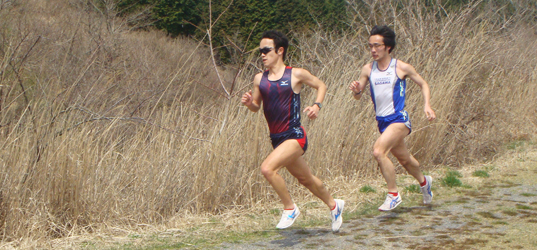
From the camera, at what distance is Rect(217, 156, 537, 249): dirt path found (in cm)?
452

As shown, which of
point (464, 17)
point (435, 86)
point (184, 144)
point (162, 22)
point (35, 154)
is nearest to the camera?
point (35, 154)

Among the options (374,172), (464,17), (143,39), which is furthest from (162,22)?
(374,172)

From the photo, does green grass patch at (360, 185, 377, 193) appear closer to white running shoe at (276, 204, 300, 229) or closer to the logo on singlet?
the logo on singlet

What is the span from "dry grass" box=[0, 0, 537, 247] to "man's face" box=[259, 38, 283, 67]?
3.85 feet

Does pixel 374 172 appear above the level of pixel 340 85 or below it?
below

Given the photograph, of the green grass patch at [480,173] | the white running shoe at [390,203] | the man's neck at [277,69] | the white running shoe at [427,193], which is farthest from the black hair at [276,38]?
the green grass patch at [480,173]

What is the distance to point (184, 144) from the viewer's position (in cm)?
600

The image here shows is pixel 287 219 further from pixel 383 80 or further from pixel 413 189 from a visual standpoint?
pixel 413 189

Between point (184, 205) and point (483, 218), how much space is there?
2.71 metres

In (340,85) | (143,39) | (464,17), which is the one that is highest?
(464,17)

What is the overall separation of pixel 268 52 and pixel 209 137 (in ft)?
5.71

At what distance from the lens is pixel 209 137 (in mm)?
6246

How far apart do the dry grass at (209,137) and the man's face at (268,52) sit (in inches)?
46.2

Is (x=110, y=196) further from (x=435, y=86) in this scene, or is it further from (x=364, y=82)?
(x=435, y=86)
